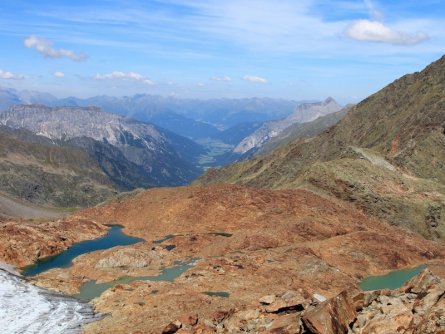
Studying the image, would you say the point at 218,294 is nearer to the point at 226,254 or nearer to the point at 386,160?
the point at 226,254

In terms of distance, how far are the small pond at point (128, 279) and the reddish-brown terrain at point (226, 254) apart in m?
0.70

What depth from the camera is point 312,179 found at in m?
68.6

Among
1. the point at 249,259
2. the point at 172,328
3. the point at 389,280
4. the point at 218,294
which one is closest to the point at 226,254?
the point at 249,259

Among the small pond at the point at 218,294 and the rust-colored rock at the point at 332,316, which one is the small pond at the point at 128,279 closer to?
the small pond at the point at 218,294

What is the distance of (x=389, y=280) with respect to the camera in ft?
139

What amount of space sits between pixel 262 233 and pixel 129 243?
44.5ft

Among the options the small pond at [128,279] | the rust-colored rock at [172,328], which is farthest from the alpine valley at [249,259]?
the small pond at [128,279]

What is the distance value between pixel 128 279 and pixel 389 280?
21542 millimetres

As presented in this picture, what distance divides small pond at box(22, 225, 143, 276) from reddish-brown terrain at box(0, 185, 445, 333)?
1301mm

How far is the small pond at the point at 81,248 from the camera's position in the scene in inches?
1688

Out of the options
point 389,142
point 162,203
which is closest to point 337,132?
point 389,142

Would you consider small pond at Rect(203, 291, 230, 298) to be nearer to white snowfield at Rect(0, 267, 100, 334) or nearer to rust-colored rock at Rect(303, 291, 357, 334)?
white snowfield at Rect(0, 267, 100, 334)

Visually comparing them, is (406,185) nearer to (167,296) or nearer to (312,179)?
(312,179)

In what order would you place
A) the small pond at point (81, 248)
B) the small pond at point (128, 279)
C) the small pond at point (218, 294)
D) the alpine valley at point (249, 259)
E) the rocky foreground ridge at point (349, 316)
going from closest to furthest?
the rocky foreground ridge at point (349, 316) → the alpine valley at point (249, 259) → the small pond at point (218, 294) → the small pond at point (128, 279) → the small pond at point (81, 248)
